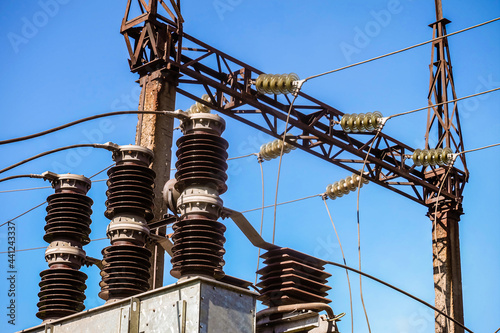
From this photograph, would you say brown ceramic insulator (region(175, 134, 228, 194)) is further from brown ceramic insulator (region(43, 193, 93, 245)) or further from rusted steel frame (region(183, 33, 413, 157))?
rusted steel frame (region(183, 33, 413, 157))

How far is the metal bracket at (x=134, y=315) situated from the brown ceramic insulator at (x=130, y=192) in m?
1.41

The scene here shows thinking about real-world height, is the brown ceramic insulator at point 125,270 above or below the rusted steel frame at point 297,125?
below

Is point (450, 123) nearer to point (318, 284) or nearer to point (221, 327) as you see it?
point (318, 284)

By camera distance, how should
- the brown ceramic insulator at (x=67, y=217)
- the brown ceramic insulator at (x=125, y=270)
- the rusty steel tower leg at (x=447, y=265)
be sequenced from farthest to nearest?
1. the rusty steel tower leg at (x=447, y=265)
2. the brown ceramic insulator at (x=67, y=217)
3. the brown ceramic insulator at (x=125, y=270)

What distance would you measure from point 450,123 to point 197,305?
12.8 m

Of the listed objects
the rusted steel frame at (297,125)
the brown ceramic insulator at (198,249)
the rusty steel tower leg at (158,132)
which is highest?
the rusted steel frame at (297,125)

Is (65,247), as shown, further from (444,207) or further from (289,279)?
(444,207)

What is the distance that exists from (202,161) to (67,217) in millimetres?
2057

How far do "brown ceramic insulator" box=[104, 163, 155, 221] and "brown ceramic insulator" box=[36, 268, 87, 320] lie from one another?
2.84 feet

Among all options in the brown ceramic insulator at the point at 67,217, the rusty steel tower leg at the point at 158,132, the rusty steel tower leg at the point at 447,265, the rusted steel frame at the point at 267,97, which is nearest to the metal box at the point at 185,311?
the brown ceramic insulator at the point at 67,217

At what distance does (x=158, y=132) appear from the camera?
10430 millimetres

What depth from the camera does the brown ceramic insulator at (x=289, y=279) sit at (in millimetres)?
7645

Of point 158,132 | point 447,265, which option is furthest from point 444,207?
point 158,132

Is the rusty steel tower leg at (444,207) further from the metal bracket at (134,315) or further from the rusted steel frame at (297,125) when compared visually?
the metal bracket at (134,315)
